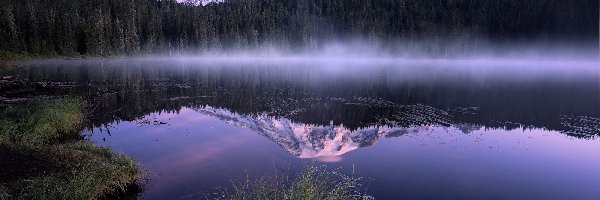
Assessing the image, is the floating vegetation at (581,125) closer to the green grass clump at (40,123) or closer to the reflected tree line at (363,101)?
the reflected tree line at (363,101)

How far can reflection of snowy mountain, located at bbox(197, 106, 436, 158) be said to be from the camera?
26.7 m

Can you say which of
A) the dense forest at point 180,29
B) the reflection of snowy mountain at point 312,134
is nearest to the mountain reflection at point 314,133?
the reflection of snowy mountain at point 312,134

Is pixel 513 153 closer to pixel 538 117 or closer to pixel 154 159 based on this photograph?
pixel 538 117

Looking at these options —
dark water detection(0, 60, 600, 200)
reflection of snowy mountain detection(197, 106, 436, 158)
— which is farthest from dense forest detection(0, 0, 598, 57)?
reflection of snowy mountain detection(197, 106, 436, 158)

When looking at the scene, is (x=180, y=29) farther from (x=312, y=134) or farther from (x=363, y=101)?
(x=312, y=134)

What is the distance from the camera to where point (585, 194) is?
1936 centimetres

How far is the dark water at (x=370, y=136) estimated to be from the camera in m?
20.2

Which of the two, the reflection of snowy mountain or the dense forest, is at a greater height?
the dense forest

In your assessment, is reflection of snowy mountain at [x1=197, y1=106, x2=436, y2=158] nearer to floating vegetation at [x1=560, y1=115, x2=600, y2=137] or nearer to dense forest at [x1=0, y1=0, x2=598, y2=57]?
floating vegetation at [x1=560, y1=115, x2=600, y2=137]

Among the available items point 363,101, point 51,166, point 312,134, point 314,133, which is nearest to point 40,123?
point 51,166

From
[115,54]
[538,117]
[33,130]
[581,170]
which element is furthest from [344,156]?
[115,54]

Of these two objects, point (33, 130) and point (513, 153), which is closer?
point (33, 130)

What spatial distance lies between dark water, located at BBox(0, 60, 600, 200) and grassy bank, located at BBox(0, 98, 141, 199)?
1792 millimetres

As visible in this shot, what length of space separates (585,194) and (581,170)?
464cm
